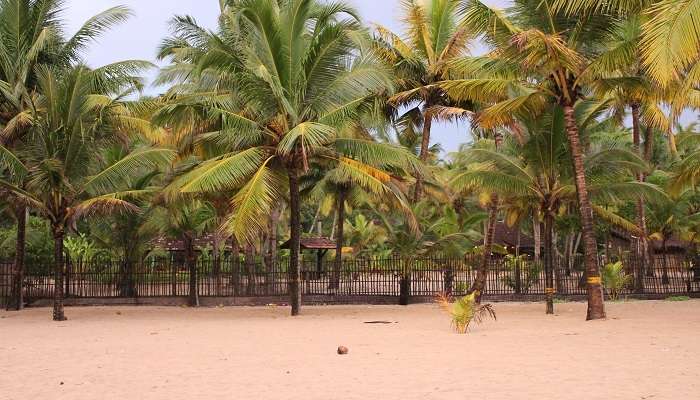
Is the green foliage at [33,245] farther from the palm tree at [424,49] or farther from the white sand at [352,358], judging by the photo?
the palm tree at [424,49]

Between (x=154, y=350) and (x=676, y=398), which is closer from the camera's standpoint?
(x=676, y=398)

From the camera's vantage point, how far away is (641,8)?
10.5 metres

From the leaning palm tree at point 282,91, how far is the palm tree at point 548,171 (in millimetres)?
2495

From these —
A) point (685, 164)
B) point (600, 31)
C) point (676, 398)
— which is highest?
point (600, 31)

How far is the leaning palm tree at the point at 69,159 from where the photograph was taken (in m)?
14.4

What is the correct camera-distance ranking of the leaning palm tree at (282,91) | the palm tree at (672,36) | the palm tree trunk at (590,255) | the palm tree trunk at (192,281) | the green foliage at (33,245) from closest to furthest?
the palm tree at (672,36) → the palm tree trunk at (590,255) → the leaning palm tree at (282,91) → the palm tree trunk at (192,281) → the green foliage at (33,245)

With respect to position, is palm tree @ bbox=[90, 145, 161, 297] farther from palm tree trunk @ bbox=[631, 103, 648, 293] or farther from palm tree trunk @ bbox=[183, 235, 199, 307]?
palm tree trunk @ bbox=[631, 103, 648, 293]

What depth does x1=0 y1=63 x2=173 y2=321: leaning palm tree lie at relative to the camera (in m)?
14.4

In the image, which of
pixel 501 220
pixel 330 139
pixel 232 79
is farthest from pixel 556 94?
pixel 501 220

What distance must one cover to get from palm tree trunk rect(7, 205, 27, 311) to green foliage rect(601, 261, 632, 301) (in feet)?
50.1

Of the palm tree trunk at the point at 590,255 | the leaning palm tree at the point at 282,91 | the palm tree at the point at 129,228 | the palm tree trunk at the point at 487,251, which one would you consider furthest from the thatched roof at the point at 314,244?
the palm tree trunk at the point at 590,255

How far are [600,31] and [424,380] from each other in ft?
30.2

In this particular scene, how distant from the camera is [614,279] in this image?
18.6m

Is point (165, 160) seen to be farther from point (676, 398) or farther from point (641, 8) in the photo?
point (676, 398)
